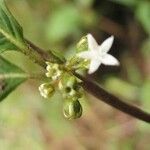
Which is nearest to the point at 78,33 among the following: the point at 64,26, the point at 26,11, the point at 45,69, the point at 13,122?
the point at 64,26

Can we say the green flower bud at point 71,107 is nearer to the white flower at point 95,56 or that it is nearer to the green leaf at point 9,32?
the white flower at point 95,56

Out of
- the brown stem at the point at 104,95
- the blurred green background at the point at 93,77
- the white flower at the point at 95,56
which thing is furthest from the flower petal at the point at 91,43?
the blurred green background at the point at 93,77

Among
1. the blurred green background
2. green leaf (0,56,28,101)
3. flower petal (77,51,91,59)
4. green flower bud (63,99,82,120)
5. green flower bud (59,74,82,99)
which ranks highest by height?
flower petal (77,51,91,59)

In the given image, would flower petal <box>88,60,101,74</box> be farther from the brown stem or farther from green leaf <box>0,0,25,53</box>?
green leaf <box>0,0,25,53</box>

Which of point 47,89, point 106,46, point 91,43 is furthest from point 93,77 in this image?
point 47,89

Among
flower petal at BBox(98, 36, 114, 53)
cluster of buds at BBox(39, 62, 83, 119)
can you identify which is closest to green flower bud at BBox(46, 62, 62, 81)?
cluster of buds at BBox(39, 62, 83, 119)

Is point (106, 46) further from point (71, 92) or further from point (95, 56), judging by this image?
point (71, 92)
